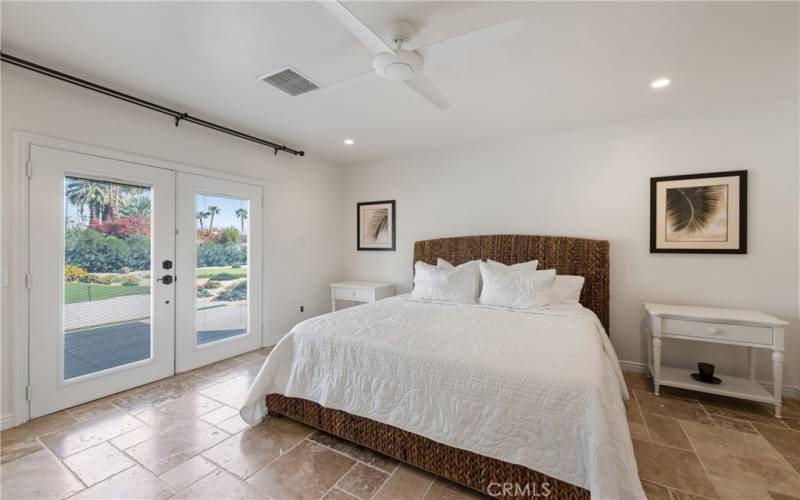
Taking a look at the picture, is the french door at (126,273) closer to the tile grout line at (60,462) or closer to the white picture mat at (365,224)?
the tile grout line at (60,462)

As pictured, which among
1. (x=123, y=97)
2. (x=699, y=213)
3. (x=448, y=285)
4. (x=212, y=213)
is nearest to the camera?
(x=123, y=97)

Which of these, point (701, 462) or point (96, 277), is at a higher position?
point (96, 277)

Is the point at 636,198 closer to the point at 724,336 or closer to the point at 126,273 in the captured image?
the point at 724,336

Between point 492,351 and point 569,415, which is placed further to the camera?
point 492,351

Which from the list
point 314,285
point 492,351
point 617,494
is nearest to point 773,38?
point 492,351

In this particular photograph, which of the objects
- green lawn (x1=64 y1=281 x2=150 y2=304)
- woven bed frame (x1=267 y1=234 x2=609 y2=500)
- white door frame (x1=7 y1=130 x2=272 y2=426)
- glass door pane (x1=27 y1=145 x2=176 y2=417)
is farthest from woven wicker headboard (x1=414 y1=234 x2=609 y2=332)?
white door frame (x1=7 y1=130 x2=272 y2=426)

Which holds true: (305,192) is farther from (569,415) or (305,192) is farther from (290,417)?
(569,415)

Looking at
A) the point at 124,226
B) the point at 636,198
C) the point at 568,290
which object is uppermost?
the point at 636,198

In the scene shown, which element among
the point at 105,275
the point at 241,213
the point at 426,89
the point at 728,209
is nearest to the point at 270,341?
the point at 241,213

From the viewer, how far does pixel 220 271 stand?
3.64m

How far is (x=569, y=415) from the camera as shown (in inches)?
58.9

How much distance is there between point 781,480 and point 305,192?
4871 mm

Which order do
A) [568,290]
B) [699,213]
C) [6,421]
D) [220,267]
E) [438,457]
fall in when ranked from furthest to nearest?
1. [220,267]
2. [568,290]
3. [699,213]
4. [6,421]
5. [438,457]

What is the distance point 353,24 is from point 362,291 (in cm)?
332
